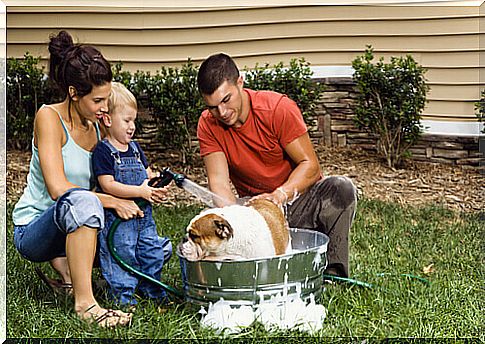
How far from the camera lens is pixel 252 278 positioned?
8.54 feet

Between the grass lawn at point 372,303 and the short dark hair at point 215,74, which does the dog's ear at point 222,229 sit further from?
the short dark hair at point 215,74

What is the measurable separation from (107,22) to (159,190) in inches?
80.9

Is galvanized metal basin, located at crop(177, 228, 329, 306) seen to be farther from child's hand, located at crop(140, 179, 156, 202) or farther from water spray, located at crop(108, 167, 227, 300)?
child's hand, located at crop(140, 179, 156, 202)

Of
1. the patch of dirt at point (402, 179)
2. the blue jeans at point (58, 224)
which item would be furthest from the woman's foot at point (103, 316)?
the patch of dirt at point (402, 179)


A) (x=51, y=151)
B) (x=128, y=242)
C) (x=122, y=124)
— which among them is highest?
(x=122, y=124)

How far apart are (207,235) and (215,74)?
67cm

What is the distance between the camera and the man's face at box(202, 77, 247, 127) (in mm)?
2936

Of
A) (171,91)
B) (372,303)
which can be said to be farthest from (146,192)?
(171,91)

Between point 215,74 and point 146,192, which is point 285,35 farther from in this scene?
point 146,192

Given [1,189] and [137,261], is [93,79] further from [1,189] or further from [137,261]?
[137,261]

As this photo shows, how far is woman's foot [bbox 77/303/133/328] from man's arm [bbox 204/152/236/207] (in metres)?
0.64

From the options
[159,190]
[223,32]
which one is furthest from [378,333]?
[223,32]

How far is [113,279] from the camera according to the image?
115 inches

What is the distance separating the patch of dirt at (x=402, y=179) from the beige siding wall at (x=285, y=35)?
1.53 ft
